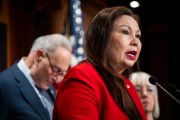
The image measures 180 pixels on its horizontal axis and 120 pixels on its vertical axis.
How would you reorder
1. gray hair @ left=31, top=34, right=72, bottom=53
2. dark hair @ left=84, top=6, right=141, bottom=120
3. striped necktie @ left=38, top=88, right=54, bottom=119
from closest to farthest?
dark hair @ left=84, top=6, right=141, bottom=120, striped necktie @ left=38, top=88, right=54, bottom=119, gray hair @ left=31, top=34, right=72, bottom=53

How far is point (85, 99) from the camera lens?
124cm

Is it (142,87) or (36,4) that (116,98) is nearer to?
(142,87)

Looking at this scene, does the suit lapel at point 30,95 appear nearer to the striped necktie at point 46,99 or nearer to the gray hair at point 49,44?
the striped necktie at point 46,99

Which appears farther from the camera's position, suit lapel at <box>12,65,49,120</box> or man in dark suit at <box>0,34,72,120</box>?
suit lapel at <box>12,65,49,120</box>

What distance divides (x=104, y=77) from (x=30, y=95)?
1.07 meters

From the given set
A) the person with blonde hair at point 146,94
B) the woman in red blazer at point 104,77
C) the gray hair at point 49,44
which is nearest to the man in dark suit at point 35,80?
the gray hair at point 49,44

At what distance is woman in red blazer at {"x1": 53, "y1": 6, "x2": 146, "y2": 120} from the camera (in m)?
1.26

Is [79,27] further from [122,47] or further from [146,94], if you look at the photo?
[122,47]

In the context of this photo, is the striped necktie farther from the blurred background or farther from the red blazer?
the red blazer

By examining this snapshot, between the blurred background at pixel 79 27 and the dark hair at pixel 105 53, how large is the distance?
1.12 meters

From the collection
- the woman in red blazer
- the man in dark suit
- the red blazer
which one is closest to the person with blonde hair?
the man in dark suit

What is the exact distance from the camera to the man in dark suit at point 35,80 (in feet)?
7.30

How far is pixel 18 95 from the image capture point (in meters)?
2.31

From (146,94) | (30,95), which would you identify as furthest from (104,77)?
(146,94)
